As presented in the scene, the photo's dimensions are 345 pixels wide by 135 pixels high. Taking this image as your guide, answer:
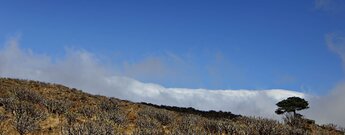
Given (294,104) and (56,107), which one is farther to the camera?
(294,104)

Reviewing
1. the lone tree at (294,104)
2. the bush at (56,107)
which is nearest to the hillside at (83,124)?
the bush at (56,107)

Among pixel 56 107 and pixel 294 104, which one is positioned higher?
pixel 294 104

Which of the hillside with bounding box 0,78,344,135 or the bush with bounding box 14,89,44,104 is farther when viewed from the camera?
the bush with bounding box 14,89,44,104

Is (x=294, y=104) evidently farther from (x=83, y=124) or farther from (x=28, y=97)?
(x=83, y=124)

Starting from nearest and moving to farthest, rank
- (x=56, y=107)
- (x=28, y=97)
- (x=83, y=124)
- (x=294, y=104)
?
(x=83, y=124), (x=56, y=107), (x=28, y=97), (x=294, y=104)

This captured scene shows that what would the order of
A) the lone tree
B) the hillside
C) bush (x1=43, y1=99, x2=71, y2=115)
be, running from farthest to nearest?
1. the lone tree
2. bush (x1=43, y1=99, x2=71, y2=115)
3. the hillside

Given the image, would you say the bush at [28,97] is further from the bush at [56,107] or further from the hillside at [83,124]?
the bush at [56,107]

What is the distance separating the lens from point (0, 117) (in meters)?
15.6

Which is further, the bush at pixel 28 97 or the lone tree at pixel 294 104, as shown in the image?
the lone tree at pixel 294 104

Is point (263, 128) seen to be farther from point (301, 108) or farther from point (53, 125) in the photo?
point (301, 108)

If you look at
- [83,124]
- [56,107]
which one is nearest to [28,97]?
[56,107]

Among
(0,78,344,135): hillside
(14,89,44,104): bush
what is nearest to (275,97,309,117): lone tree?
(0,78,344,135): hillside

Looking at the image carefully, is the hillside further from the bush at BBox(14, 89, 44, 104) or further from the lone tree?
the lone tree

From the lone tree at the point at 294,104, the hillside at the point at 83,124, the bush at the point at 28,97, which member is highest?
the lone tree at the point at 294,104
